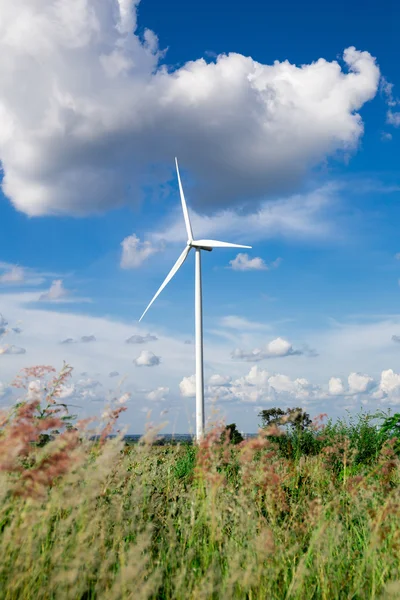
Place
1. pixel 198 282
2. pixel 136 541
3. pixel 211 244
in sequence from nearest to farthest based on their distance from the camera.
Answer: pixel 136 541, pixel 198 282, pixel 211 244

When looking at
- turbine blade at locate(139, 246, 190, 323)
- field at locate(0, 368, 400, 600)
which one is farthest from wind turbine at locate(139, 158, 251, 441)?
field at locate(0, 368, 400, 600)

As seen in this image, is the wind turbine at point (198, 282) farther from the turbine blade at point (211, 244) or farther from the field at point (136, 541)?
the field at point (136, 541)

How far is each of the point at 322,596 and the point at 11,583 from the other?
8.65 ft

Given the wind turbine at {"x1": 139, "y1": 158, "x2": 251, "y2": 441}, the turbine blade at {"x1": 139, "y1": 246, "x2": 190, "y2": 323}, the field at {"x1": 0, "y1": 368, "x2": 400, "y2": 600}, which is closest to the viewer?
the field at {"x1": 0, "y1": 368, "x2": 400, "y2": 600}

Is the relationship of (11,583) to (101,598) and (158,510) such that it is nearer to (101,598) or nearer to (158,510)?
(101,598)

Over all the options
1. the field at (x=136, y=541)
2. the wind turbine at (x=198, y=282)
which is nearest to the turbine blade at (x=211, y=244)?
the wind turbine at (x=198, y=282)

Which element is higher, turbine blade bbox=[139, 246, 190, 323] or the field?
turbine blade bbox=[139, 246, 190, 323]

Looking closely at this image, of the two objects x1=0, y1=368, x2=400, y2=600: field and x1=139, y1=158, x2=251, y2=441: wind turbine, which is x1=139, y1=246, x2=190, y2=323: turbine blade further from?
x1=0, y1=368, x2=400, y2=600: field

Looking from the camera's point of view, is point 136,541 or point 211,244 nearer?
point 136,541

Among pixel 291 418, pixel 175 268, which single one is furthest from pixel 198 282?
pixel 291 418

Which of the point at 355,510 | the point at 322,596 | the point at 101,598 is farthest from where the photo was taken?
the point at 355,510

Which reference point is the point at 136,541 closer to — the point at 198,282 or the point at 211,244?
the point at 198,282

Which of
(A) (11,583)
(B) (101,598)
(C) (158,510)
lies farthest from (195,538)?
(A) (11,583)

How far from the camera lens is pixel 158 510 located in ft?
24.0
